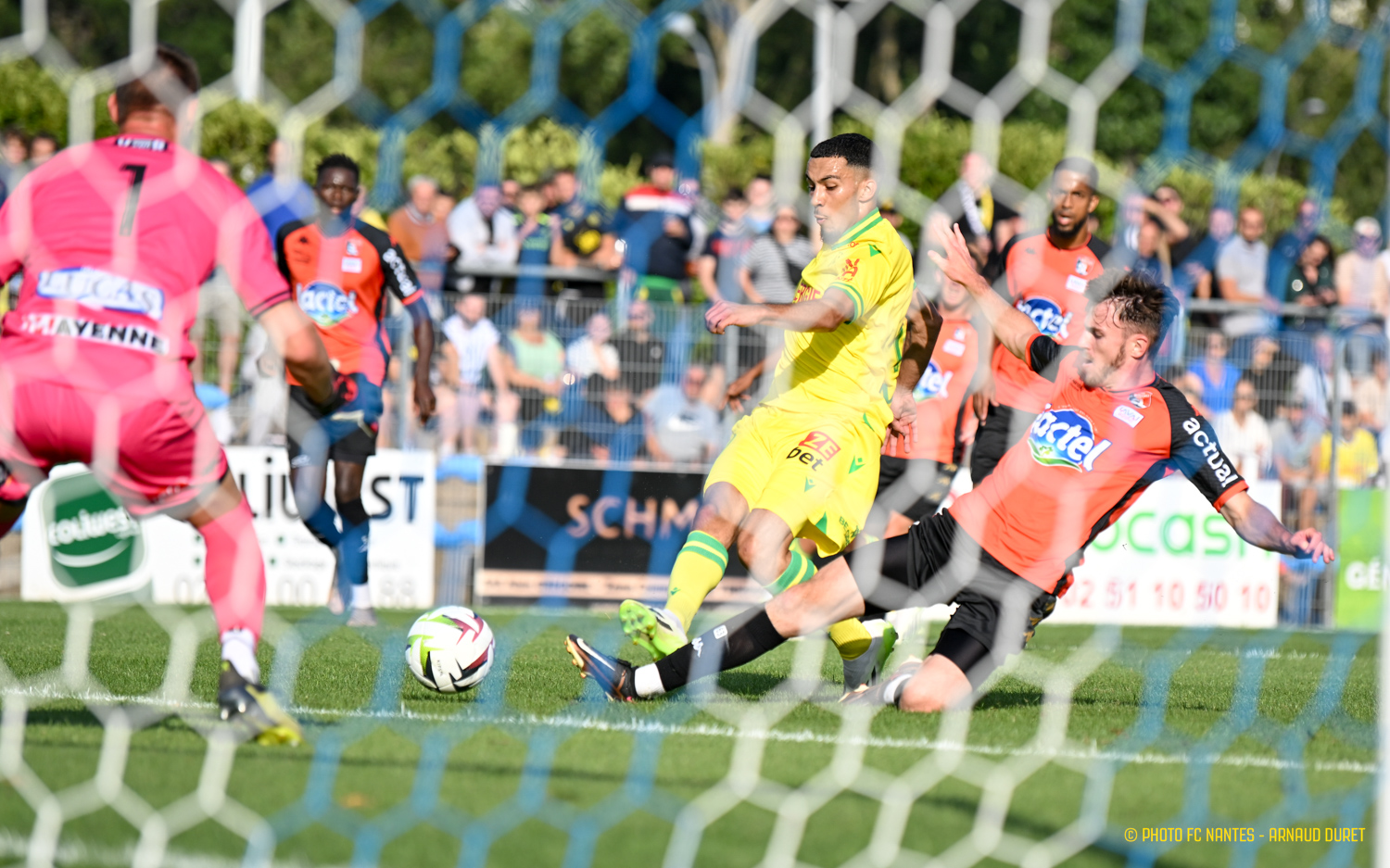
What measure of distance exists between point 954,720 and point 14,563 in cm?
787

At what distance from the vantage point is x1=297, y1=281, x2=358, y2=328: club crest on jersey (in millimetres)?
8367

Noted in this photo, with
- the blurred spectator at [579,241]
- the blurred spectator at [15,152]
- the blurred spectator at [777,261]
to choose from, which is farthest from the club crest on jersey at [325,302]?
the blurred spectator at [579,241]

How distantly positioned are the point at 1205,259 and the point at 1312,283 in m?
1.36

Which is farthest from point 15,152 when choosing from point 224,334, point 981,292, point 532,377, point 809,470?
point 981,292

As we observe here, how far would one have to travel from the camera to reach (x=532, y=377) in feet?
37.6

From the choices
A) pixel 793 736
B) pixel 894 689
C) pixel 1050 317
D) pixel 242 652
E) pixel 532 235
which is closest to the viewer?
pixel 242 652

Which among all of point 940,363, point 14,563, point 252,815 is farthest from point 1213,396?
point 252,815

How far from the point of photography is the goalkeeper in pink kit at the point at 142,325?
4.21 meters

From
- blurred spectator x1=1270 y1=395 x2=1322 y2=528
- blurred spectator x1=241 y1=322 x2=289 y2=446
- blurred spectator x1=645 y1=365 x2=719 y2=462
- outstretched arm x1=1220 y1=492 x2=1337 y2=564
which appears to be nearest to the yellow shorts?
outstretched arm x1=1220 y1=492 x2=1337 y2=564

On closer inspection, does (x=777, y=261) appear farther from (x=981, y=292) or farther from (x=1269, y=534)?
(x=1269, y=534)

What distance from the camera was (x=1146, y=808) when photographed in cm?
408

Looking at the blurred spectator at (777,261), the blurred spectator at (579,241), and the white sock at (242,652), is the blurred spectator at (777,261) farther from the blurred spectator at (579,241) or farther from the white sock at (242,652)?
the white sock at (242,652)

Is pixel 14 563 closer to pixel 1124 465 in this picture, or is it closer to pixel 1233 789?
pixel 1124 465

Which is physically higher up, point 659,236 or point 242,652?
point 659,236
